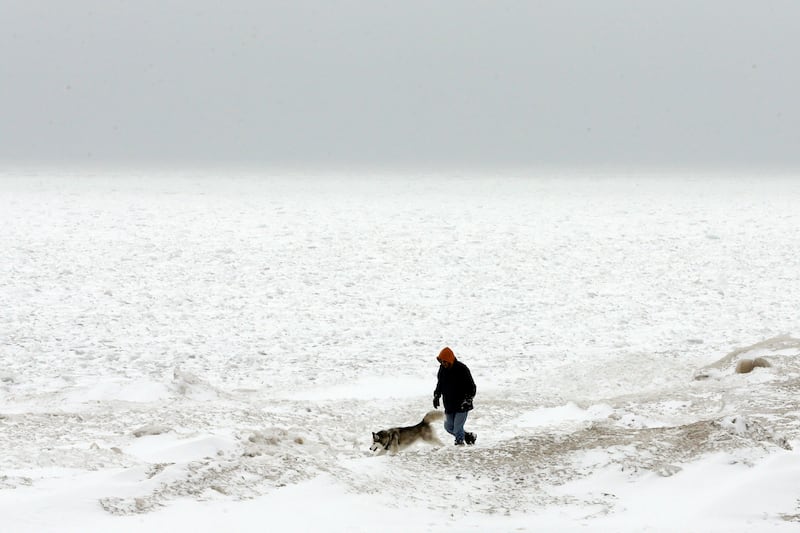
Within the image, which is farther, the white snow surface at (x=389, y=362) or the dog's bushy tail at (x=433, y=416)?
the dog's bushy tail at (x=433, y=416)

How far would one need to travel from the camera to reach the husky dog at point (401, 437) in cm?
798

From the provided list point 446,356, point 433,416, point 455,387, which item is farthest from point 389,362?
point 446,356

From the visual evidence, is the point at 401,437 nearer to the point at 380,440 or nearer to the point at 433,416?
the point at 380,440

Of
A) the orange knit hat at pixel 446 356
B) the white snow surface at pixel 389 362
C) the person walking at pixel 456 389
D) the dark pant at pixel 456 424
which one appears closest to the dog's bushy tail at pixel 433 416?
the dark pant at pixel 456 424

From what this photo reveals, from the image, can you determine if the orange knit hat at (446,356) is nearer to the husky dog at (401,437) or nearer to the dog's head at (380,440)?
the husky dog at (401,437)

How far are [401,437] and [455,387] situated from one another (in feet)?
2.24

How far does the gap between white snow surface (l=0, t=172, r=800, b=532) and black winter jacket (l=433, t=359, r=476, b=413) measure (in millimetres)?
468

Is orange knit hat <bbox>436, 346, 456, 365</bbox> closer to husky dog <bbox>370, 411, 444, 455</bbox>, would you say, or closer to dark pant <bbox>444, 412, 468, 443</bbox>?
dark pant <bbox>444, 412, 468, 443</bbox>

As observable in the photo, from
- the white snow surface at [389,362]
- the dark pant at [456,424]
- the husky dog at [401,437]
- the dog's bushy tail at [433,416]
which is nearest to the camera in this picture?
the white snow surface at [389,362]

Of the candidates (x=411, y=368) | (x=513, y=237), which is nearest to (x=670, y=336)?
(x=411, y=368)

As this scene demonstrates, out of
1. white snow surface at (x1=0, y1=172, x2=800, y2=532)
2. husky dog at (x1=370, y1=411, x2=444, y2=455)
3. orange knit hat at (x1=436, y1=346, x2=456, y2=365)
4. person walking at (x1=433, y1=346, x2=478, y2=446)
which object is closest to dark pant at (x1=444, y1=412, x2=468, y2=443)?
person walking at (x1=433, y1=346, x2=478, y2=446)

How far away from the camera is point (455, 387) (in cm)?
801

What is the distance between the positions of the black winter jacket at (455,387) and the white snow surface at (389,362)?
1.54 ft

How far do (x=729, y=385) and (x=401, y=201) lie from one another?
20568 mm
